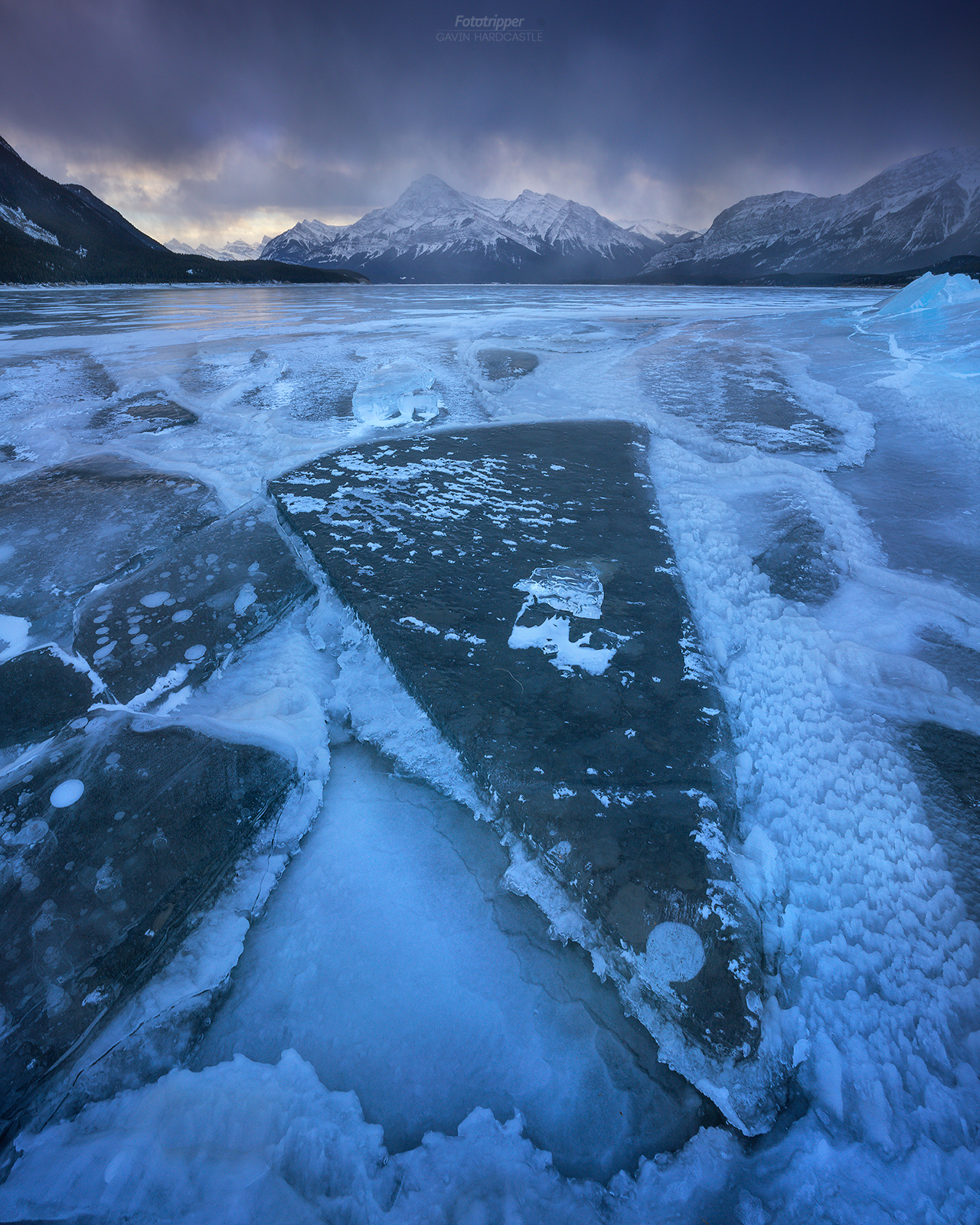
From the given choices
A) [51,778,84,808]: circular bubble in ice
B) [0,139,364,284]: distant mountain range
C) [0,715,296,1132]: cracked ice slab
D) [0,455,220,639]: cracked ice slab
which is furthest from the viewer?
[0,139,364,284]: distant mountain range

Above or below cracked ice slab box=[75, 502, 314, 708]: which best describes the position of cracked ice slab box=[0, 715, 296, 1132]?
below

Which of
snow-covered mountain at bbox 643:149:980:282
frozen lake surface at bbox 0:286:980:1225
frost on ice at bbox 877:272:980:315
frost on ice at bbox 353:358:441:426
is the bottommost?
frozen lake surface at bbox 0:286:980:1225

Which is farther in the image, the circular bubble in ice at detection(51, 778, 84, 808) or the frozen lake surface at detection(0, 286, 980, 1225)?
the circular bubble in ice at detection(51, 778, 84, 808)

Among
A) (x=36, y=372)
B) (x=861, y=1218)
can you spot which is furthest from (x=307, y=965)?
(x=36, y=372)

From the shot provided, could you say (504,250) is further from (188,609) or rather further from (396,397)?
(188,609)

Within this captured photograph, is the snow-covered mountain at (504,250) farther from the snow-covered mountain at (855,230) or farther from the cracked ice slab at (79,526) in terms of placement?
the cracked ice slab at (79,526)

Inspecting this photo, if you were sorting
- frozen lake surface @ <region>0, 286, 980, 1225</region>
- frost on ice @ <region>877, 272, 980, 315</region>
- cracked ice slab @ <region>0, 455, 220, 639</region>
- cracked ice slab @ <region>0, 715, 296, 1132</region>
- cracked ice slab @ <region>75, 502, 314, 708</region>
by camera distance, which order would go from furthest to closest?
frost on ice @ <region>877, 272, 980, 315</region> < cracked ice slab @ <region>0, 455, 220, 639</region> < cracked ice slab @ <region>75, 502, 314, 708</region> < cracked ice slab @ <region>0, 715, 296, 1132</region> < frozen lake surface @ <region>0, 286, 980, 1225</region>

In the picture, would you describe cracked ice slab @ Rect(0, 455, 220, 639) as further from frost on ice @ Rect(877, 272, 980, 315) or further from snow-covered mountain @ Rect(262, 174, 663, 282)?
snow-covered mountain @ Rect(262, 174, 663, 282)

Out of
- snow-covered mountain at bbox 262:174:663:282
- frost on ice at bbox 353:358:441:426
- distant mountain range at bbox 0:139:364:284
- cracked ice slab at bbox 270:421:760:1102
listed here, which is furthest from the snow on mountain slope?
cracked ice slab at bbox 270:421:760:1102

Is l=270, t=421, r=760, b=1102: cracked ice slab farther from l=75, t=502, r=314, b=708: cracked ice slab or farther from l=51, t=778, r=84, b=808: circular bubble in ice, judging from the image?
l=51, t=778, r=84, b=808: circular bubble in ice
